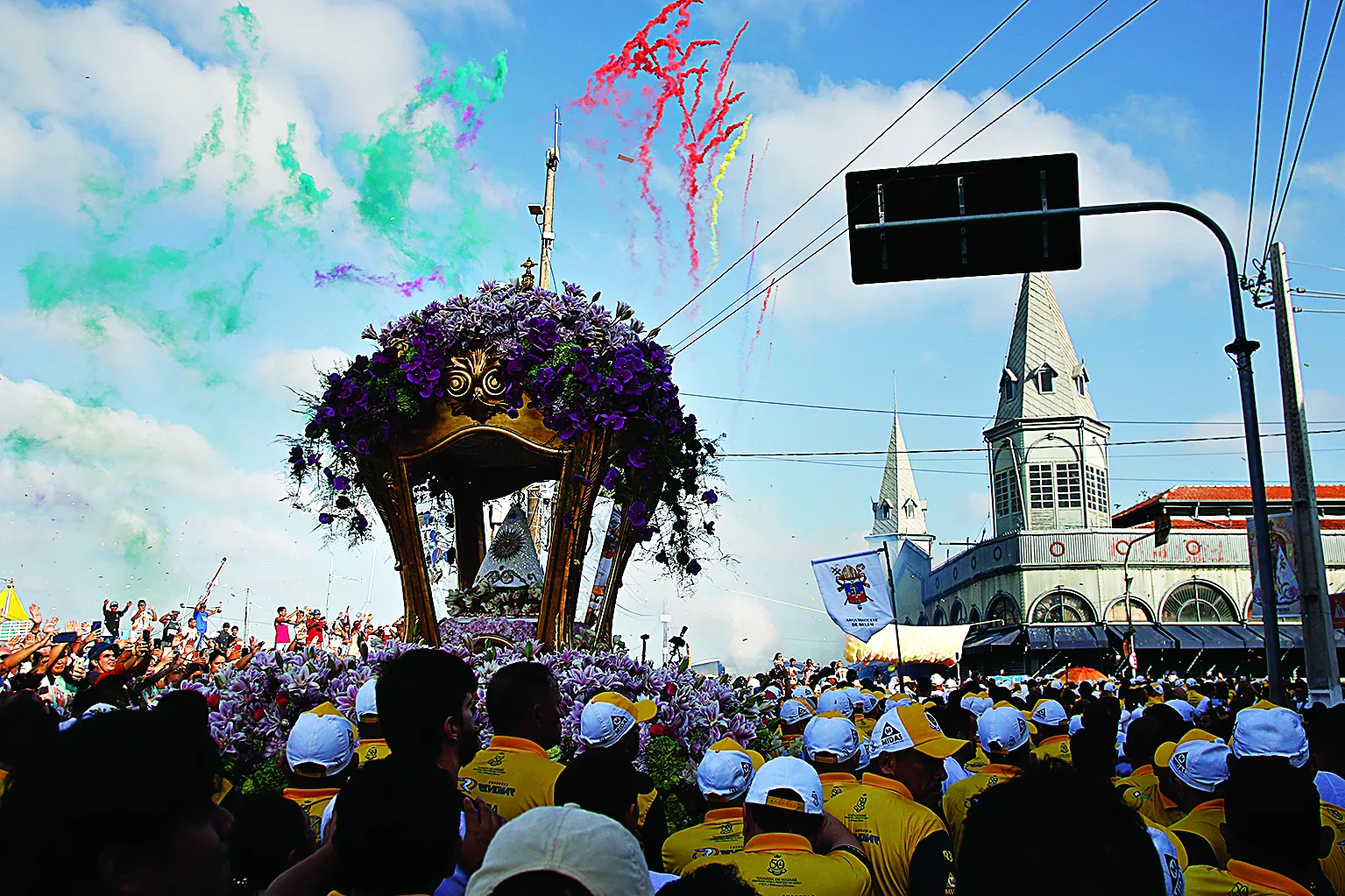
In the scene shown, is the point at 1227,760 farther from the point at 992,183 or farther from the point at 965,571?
the point at 965,571

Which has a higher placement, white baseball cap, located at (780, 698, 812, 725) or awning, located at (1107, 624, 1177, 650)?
awning, located at (1107, 624, 1177, 650)

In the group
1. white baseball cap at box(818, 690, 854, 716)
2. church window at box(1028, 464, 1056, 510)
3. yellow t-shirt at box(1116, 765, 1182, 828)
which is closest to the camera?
yellow t-shirt at box(1116, 765, 1182, 828)

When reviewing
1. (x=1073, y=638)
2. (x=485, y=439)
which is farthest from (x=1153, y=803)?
(x=1073, y=638)

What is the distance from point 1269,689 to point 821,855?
855cm

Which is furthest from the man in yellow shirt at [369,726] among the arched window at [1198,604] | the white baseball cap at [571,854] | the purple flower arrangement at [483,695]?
the arched window at [1198,604]

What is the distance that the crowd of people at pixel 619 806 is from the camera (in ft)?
6.51

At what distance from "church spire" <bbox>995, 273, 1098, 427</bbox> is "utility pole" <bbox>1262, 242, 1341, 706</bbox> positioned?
49049mm

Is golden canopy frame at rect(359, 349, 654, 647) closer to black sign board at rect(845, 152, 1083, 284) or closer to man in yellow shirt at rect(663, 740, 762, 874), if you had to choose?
man in yellow shirt at rect(663, 740, 762, 874)

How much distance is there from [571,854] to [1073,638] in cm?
5157

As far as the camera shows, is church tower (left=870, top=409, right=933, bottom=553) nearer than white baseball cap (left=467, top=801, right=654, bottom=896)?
No

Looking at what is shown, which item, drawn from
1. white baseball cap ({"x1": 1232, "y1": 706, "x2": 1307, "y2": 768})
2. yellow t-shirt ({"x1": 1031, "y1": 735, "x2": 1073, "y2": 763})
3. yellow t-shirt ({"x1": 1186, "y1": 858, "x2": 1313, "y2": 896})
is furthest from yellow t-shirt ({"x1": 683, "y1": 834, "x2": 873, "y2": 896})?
yellow t-shirt ({"x1": 1031, "y1": 735, "x2": 1073, "y2": 763})

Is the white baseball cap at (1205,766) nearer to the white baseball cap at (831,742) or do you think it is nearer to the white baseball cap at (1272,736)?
the white baseball cap at (1272,736)

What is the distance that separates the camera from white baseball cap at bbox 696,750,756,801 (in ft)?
15.4

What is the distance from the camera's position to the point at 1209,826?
4531 millimetres
